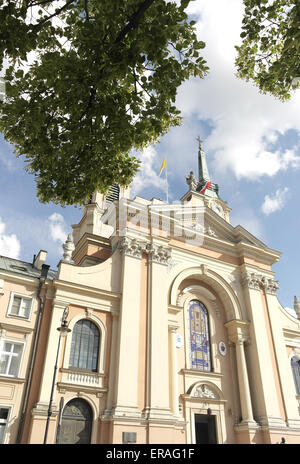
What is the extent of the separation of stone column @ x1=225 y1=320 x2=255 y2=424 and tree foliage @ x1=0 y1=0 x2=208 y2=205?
50.7 feet

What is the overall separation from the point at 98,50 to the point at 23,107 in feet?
7.07

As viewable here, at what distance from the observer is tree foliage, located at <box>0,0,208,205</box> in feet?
24.7

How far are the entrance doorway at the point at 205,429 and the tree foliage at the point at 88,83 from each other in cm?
1517

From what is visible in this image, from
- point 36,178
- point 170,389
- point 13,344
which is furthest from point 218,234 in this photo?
point 36,178

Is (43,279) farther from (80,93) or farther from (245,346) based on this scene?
(245,346)

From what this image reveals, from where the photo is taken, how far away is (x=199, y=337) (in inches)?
832

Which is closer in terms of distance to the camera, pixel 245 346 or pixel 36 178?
pixel 36 178

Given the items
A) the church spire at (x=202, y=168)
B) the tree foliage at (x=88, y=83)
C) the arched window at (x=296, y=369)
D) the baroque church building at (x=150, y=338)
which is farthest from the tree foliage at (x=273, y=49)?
the church spire at (x=202, y=168)

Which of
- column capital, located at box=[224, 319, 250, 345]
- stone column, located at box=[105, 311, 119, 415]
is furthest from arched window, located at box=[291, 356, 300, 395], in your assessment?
stone column, located at box=[105, 311, 119, 415]

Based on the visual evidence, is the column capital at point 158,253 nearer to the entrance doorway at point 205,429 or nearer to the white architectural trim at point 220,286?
the white architectural trim at point 220,286

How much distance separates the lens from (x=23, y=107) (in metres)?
8.22

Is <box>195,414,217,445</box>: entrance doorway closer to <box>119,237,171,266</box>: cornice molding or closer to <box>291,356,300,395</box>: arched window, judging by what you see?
<box>291,356,300,395</box>: arched window

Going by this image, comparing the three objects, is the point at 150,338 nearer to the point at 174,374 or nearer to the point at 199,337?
the point at 174,374

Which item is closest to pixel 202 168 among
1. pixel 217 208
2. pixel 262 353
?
pixel 217 208
